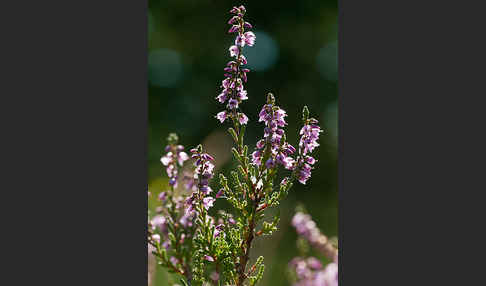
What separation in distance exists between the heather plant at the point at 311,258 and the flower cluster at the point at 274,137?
99cm

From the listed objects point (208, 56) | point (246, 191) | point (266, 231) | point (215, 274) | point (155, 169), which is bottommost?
point (215, 274)

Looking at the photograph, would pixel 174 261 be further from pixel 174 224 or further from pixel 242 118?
pixel 242 118

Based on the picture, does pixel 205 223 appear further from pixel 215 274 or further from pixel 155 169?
pixel 155 169

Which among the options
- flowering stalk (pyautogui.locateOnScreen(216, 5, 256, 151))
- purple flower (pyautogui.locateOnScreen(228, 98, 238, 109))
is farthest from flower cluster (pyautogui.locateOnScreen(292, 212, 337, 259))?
purple flower (pyautogui.locateOnScreen(228, 98, 238, 109))

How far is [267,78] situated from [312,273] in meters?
3.58

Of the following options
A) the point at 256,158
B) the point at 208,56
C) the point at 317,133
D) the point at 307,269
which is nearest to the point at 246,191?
the point at 256,158

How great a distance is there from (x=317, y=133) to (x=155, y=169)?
3077mm

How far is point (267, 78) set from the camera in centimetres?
661

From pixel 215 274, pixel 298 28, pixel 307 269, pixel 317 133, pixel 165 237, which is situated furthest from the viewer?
pixel 298 28

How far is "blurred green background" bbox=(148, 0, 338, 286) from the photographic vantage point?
579 centimetres

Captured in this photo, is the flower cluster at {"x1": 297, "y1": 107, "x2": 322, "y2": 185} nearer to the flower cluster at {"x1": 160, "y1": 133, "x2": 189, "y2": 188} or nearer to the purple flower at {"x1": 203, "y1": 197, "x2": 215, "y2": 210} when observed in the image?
the purple flower at {"x1": 203, "y1": 197, "x2": 215, "y2": 210}

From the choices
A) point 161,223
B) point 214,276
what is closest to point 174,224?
point 161,223

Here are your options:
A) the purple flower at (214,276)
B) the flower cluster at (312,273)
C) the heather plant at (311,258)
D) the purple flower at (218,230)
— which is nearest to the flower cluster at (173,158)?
the purple flower at (218,230)

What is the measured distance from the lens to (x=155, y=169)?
5406mm
